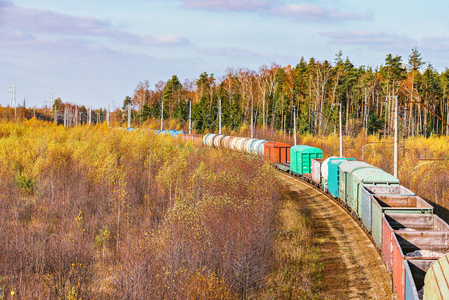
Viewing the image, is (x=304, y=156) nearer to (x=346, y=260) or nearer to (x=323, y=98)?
(x=346, y=260)

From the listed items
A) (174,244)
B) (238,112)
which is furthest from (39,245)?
(238,112)

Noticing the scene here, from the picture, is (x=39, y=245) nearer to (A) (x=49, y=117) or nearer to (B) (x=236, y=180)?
(B) (x=236, y=180)

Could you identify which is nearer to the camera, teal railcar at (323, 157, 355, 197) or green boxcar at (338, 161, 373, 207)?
green boxcar at (338, 161, 373, 207)

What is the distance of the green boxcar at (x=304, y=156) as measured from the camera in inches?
1323

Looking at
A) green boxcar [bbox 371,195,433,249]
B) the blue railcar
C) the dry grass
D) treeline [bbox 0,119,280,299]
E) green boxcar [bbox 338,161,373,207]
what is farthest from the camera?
the blue railcar

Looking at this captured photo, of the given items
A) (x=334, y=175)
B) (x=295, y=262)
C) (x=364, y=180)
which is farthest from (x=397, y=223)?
(x=334, y=175)

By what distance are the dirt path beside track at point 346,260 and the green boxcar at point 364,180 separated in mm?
1232

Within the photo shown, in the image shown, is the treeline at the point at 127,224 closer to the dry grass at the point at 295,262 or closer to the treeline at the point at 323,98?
the dry grass at the point at 295,262

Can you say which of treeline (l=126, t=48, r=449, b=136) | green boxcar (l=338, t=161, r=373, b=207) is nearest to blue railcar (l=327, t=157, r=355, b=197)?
green boxcar (l=338, t=161, r=373, b=207)

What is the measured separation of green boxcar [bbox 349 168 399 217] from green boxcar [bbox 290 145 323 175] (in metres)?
12.6

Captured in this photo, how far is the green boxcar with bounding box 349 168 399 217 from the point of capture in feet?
62.5

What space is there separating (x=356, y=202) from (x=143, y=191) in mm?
11384

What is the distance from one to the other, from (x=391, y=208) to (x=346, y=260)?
293cm

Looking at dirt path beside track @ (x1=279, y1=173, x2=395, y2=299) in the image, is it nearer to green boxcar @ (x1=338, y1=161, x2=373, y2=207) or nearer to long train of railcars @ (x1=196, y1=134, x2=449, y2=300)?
long train of railcars @ (x1=196, y1=134, x2=449, y2=300)
